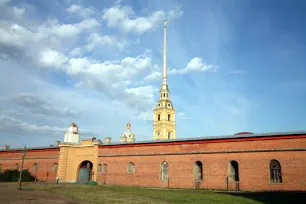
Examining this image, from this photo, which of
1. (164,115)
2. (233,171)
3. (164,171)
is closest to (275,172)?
(233,171)

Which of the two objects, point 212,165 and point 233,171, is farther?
point 212,165

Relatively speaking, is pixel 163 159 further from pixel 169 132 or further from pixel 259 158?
pixel 169 132

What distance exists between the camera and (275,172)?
78.3 ft

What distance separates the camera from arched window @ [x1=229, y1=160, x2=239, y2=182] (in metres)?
26.0

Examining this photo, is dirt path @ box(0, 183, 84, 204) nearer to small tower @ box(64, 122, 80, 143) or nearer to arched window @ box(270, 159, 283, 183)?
arched window @ box(270, 159, 283, 183)

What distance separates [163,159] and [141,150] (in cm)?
326

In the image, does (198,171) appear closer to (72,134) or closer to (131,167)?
(131,167)

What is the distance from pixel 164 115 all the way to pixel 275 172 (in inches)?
2714

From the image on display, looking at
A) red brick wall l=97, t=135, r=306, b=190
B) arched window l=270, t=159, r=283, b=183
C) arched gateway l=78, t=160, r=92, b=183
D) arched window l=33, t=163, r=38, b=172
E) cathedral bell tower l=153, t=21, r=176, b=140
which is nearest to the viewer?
red brick wall l=97, t=135, r=306, b=190

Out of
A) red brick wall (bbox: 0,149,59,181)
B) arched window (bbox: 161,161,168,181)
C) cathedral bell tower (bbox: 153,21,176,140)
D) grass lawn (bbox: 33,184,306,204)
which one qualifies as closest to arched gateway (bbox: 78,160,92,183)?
red brick wall (bbox: 0,149,59,181)

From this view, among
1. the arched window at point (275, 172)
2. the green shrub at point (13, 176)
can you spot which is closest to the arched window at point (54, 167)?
the green shrub at point (13, 176)

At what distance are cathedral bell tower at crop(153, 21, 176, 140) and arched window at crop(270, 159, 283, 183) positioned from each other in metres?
67.0

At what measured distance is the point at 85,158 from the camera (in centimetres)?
3725

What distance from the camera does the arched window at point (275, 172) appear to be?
77.4 ft
